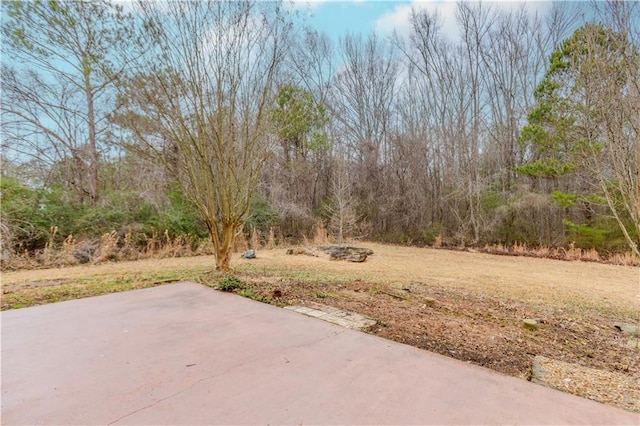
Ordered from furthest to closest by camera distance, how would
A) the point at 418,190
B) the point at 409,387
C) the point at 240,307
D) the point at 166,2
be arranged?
the point at 418,190
the point at 166,2
the point at 240,307
the point at 409,387

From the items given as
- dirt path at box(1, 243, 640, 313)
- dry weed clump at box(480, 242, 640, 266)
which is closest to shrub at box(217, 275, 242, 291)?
dirt path at box(1, 243, 640, 313)

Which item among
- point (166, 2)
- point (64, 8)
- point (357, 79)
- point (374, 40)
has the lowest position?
point (166, 2)

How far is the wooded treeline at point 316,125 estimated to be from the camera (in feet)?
13.6

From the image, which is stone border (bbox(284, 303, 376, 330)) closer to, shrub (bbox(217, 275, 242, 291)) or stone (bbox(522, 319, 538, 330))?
shrub (bbox(217, 275, 242, 291))

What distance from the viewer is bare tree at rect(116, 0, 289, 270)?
4109mm

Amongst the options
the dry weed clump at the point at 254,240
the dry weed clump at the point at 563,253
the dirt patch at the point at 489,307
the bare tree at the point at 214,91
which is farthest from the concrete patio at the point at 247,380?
the dry weed clump at the point at 563,253

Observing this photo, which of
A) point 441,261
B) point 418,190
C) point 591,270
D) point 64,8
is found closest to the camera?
point 64,8

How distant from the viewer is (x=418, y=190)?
507 inches

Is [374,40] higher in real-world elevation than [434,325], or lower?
higher

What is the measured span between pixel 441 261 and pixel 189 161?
6519 mm

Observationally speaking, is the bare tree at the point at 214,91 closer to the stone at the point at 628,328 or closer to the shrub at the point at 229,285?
the shrub at the point at 229,285

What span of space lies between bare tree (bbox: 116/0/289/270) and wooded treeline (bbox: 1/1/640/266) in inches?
0.9

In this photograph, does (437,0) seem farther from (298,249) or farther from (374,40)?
(298,249)

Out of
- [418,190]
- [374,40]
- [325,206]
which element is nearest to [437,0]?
[374,40]
